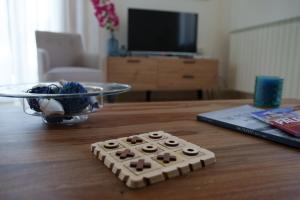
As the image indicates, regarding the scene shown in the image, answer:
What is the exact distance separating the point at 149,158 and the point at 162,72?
7.25 ft

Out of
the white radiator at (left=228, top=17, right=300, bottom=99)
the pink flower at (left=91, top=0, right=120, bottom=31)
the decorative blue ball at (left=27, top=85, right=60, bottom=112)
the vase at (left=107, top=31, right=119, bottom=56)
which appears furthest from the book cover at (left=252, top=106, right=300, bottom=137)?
the pink flower at (left=91, top=0, right=120, bottom=31)

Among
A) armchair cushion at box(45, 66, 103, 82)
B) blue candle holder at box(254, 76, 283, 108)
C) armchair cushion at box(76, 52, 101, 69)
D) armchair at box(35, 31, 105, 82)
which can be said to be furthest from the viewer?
armchair cushion at box(76, 52, 101, 69)

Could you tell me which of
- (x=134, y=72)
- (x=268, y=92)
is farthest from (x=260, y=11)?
(x=268, y=92)

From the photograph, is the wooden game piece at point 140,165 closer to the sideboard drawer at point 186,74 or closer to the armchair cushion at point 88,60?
the armchair cushion at point 88,60

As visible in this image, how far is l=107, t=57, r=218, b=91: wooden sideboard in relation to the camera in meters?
2.44

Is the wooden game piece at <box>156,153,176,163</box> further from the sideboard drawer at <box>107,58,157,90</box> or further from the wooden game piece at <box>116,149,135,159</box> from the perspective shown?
the sideboard drawer at <box>107,58,157,90</box>

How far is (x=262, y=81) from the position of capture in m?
0.75

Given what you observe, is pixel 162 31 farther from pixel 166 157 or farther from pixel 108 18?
pixel 166 157

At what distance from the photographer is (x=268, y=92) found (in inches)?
29.7

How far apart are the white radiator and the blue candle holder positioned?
1329 mm

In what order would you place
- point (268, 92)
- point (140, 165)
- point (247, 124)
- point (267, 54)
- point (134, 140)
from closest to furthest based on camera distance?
point (140, 165)
point (134, 140)
point (247, 124)
point (268, 92)
point (267, 54)

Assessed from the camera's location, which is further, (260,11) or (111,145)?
(260,11)

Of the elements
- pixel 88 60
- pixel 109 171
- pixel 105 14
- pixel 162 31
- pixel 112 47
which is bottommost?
pixel 109 171

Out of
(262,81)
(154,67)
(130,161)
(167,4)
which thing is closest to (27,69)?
(154,67)
